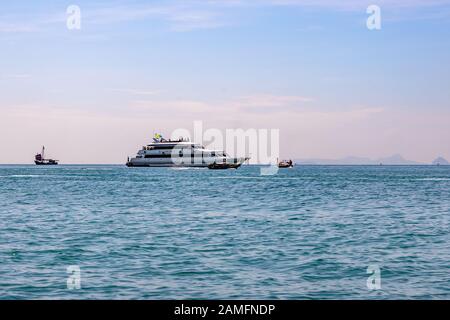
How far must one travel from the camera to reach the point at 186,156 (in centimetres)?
17538

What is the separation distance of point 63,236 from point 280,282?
1435 centimetres

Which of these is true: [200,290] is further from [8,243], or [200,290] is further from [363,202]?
[363,202]

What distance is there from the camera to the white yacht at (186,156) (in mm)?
173750

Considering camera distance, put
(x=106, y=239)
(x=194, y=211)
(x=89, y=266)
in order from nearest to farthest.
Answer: (x=89, y=266) < (x=106, y=239) < (x=194, y=211)

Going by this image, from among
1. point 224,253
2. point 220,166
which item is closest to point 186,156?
point 220,166

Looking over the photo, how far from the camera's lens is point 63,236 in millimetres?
26875

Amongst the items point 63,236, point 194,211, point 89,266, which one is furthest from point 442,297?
point 194,211
